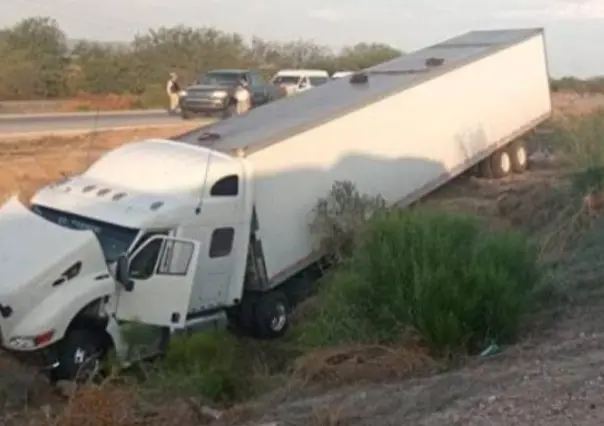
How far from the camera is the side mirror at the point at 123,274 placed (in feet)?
44.4

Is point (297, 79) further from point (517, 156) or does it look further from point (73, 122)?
point (517, 156)

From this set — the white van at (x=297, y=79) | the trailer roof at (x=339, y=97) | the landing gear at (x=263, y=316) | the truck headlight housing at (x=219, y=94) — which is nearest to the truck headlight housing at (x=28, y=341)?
the landing gear at (x=263, y=316)

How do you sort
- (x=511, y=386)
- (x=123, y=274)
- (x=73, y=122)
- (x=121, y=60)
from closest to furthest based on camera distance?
(x=511, y=386)
(x=123, y=274)
(x=73, y=122)
(x=121, y=60)

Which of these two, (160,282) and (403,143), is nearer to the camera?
(160,282)

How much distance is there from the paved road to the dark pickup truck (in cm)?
69

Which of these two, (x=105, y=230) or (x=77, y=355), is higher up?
(x=105, y=230)

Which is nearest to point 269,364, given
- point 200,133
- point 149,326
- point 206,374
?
point 149,326

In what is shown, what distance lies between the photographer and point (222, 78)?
4044 centimetres

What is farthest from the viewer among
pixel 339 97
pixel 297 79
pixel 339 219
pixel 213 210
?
pixel 297 79

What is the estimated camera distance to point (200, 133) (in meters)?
17.9

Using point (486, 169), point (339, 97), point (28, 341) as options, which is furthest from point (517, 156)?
point (28, 341)

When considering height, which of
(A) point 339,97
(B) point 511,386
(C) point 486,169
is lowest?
(C) point 486,169

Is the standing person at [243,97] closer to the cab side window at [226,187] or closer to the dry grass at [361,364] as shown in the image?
the cab side window at [226,187]

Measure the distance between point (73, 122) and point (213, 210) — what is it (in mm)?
25568
